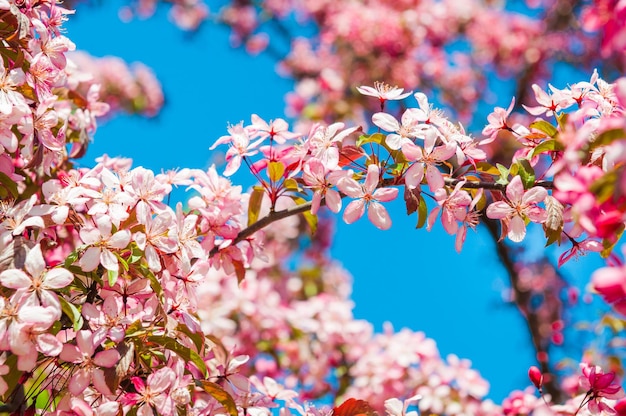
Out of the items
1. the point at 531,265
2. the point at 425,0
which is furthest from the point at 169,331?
the point at 425,0

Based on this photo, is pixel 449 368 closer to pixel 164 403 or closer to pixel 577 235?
pixel 577 235

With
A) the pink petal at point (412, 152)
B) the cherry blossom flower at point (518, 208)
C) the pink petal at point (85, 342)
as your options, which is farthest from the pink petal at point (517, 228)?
the pink petal at point (85, 342)

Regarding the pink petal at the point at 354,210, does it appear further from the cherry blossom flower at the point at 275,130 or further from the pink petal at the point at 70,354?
the pink petal at the point at 70,354

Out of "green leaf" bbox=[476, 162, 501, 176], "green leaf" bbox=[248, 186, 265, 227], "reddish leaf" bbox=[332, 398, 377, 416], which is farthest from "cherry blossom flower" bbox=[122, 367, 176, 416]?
"green leaf" bbox=[476, 162, 501, 176]

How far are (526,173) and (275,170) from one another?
47cm

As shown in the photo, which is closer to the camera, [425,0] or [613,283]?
[613,283]

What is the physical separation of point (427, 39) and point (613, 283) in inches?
218

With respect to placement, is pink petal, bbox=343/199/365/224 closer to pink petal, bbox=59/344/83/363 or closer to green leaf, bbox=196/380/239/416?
green leaf, bbox=196/380/239/416

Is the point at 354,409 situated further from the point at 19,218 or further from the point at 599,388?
the point at 19,218

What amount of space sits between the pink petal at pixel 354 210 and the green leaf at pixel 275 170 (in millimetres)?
167

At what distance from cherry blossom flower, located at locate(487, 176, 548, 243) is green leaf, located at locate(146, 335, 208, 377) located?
584mm

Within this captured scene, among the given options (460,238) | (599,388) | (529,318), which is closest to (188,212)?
(460,238)

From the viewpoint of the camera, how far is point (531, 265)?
5715mm

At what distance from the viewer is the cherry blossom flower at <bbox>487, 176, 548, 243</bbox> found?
1.20 m
